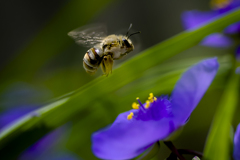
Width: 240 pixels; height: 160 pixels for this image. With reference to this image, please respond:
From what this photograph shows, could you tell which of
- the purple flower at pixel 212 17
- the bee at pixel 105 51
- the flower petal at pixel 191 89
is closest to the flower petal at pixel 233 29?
the purple flower at pixel 212 17

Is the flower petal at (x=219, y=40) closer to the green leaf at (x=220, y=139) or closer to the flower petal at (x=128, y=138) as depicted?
the green leaf at (x=220, y=139)

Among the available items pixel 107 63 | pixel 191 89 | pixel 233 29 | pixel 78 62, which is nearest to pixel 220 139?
pixel 191 89

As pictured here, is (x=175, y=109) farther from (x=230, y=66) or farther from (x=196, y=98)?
(x=230, y=66)

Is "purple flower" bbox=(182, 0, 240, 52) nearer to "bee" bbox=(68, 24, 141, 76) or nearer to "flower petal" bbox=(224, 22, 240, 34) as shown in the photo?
"flower petal" bbox=(224, 22, 240, 34)

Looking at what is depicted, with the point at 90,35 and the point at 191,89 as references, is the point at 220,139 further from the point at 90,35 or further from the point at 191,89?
the point at 90,35

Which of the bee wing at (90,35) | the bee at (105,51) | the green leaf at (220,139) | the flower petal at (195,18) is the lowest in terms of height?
the green leaf at (220,139)

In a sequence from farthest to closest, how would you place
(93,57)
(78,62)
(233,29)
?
(78,62)
(233,29)
(93,57)

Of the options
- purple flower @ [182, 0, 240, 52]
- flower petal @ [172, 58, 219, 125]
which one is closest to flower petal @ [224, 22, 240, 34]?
purple flower @ [182, 0, 240, 52]
